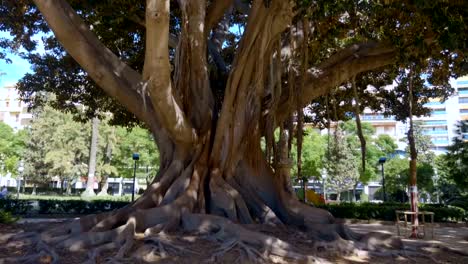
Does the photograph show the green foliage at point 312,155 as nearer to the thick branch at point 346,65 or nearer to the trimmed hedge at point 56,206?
the trimmed hedge at point 56,206

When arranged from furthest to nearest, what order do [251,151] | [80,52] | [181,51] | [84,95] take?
[84,95], [251,151], [181,51], [80,52]

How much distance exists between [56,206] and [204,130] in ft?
29.2

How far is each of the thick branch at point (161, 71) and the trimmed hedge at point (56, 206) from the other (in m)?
8.63

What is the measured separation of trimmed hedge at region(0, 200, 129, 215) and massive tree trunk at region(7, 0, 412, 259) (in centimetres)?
776

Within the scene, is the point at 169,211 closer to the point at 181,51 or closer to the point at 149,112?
the point at 149,112

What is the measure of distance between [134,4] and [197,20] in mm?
2348

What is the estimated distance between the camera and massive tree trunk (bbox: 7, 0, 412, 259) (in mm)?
6098

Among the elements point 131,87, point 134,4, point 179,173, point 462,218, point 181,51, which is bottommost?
point 462,218

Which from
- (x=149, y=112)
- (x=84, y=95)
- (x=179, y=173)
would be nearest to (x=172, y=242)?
(x=179, y=173)

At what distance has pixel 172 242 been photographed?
18.4ft

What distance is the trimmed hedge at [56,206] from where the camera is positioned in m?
13.6

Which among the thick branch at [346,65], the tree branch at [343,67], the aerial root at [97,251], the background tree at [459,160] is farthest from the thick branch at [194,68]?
the background tree at [459,160]

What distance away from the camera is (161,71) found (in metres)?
5.76

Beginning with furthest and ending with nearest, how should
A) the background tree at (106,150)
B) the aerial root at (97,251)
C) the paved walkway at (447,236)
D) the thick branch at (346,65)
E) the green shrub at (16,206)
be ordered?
the background tree at (106,150), the green shrub at (16,206), the thick branch at (346,65), the paved walkway at (447,236), the aerial root at (97,251)
